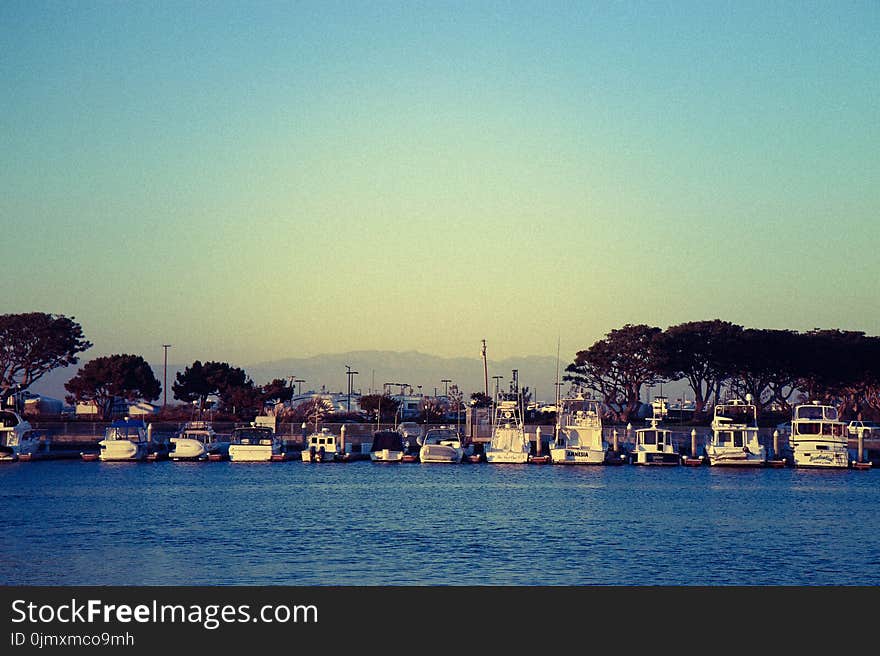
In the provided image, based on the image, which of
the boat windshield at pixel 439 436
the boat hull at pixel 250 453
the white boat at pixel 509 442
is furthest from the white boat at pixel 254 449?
the white boat at pixel 509 442

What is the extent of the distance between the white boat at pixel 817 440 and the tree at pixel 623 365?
33.9 metres

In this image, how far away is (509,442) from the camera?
9156 cm

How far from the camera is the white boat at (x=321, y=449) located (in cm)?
9462

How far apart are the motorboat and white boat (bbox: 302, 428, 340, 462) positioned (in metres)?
3.23

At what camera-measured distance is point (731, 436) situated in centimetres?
9344

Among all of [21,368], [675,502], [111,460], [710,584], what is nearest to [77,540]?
[710,584]

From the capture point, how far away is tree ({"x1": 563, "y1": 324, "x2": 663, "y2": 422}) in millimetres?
131125

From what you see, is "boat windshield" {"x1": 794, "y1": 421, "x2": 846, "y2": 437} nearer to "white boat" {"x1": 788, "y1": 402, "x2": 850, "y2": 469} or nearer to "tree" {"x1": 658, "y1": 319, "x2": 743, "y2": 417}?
"white boat" {"x1": 788, "y1": 402, "x2": 850, "y2": 469}

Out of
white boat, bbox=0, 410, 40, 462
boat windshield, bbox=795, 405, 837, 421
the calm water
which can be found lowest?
the calm water

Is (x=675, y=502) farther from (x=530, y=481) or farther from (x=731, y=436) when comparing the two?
(x=731, y=436)

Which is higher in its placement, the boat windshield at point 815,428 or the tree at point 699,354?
the tree at point 699,354

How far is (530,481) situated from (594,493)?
9.12 metres

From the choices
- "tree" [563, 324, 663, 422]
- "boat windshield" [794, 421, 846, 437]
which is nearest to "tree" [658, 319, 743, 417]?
"tree" [563, 324, 663, 422]

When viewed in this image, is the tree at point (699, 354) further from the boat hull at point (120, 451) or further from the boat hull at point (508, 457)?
the boat hull at point (120, 451)
